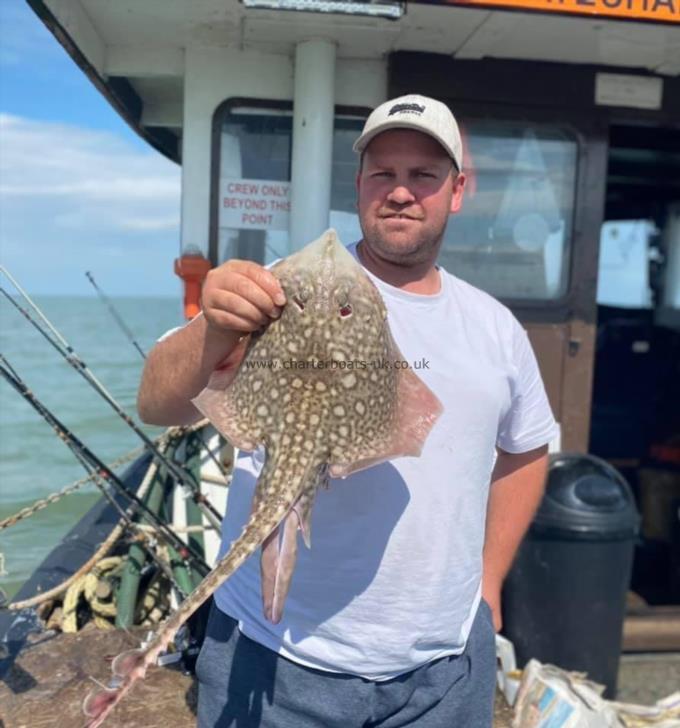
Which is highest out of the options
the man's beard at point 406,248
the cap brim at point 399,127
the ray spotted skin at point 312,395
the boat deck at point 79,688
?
the cap brim at point 399,127

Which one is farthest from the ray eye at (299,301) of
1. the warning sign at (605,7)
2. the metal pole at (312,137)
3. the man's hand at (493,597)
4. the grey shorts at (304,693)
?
the metal pole at (312,137)

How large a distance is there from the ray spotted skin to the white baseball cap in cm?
50

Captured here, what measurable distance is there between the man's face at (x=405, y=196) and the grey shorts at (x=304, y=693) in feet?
3.91

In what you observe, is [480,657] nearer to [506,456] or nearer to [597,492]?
[506,456]

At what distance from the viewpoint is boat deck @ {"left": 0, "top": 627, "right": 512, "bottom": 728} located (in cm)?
328

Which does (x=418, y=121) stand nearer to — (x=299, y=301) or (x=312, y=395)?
(x=299, y=301)

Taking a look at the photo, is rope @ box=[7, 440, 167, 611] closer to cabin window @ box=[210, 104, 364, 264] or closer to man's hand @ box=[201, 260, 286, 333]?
cabin window @ box=[210, 104, 364, 264]

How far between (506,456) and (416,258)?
2.81ft

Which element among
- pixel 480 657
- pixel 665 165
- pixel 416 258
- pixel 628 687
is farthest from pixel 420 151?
pixel 665 165

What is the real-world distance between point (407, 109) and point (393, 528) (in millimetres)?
1192

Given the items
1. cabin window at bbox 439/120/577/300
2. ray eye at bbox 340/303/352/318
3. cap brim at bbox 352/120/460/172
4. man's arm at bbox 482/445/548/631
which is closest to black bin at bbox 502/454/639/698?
cabin window at bbox 439/120/577/300

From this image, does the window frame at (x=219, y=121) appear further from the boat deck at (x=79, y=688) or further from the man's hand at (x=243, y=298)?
the man's hand at (x=243, y=298)

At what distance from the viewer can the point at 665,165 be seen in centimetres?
845

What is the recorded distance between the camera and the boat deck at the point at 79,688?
129 inches
